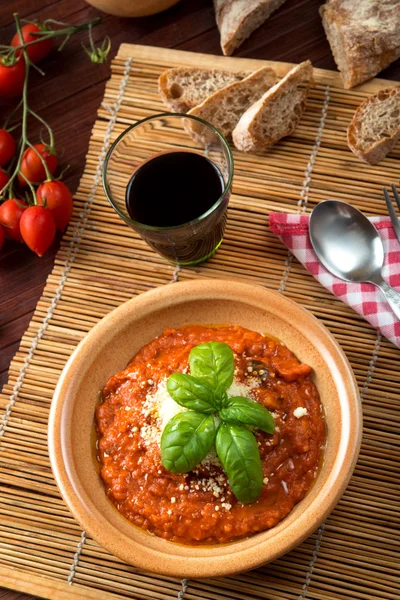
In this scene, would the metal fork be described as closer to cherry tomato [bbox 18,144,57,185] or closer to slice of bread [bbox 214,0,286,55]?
slice of bread [bbox 214,0,286,55]

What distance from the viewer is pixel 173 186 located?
271cm

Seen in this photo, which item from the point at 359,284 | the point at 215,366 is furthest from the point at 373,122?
the point at 215,366

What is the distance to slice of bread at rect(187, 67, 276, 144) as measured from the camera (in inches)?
118

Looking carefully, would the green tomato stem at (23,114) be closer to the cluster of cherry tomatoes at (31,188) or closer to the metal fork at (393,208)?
the cluster of cherry tomatoes at (31,188)

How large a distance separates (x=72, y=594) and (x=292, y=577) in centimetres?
89

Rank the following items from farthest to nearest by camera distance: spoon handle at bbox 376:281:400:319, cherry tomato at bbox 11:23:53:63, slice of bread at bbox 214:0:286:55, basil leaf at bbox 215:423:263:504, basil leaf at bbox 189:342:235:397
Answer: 1. cherry tomato at bbox 11:23:53:63
2. slice of bread at bbox 214:0:286:55
3. spoon handle at bbox 376:281:400:319
4. basil leaf at bbox 189:342:235:397
5. basil leaf at bbox 215:423:263:504

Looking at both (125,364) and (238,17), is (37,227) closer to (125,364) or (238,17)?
(125,364)

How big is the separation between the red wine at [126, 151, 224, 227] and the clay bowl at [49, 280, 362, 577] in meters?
0.29

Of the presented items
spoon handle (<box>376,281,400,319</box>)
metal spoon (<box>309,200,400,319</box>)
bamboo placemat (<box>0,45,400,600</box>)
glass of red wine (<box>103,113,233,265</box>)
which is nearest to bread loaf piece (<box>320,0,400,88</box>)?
bamboo placemat (<box>0,45,400,600</box>)

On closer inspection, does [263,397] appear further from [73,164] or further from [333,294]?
[73,164]

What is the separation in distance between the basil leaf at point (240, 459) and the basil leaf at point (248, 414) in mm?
39


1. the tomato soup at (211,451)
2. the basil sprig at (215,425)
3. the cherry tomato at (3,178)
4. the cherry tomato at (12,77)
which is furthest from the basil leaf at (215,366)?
the cherry tomato at (12,77)

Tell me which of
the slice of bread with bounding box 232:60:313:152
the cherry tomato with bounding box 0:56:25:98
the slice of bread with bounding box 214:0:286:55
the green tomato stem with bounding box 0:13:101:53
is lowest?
the slice of bread with bounding box 232:60:313:152

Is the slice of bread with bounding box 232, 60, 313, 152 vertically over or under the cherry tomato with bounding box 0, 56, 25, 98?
under
